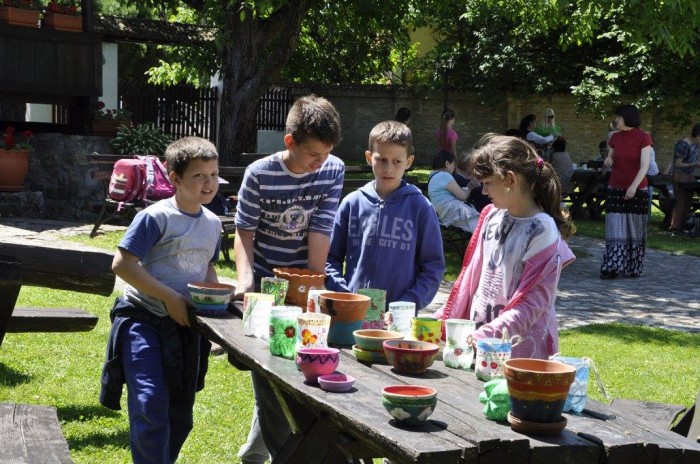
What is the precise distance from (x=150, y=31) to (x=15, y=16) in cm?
555

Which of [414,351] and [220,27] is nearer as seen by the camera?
[414,351]

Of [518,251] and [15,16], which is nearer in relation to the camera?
[518,251]

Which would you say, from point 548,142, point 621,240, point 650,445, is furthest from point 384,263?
point 548,142

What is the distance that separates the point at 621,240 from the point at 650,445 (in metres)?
9.85

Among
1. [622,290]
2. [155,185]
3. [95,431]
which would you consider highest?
[155,185]

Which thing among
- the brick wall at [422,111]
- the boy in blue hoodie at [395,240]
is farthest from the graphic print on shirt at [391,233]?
the brick wall at [422,111]

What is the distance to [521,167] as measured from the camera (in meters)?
3.80

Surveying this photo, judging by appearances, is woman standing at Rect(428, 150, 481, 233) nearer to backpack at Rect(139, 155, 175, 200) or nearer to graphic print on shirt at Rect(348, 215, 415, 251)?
backpack at Rect(139, 155, 175, 200)

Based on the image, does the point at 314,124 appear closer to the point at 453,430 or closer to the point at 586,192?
the point at 453,430

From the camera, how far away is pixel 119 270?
417 cm

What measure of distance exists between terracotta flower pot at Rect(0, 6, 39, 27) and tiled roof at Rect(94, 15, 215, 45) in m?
4.99

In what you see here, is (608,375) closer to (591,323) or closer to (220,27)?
(591,323)

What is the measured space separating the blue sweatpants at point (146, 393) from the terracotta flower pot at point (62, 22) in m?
12.2

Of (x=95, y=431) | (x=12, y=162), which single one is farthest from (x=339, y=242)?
(x=12, y=162)
